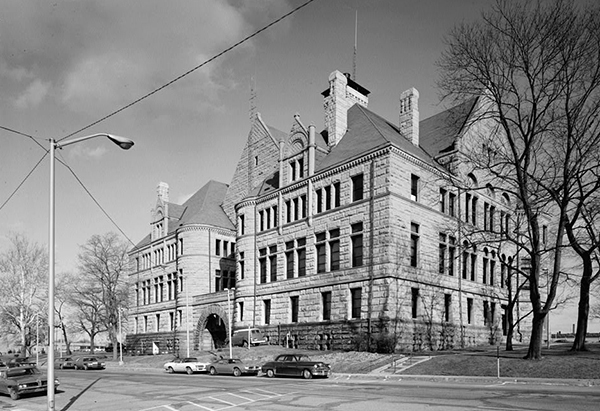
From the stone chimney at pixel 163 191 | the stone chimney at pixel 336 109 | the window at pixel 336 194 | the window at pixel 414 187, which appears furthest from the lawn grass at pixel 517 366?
the stone chimney at pixel 163 191

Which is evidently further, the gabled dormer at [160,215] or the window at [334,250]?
the gabled dormer at [160,215]

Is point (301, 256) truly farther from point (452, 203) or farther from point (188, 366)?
point (188, 366)

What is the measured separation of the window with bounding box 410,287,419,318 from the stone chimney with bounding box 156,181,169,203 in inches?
1563

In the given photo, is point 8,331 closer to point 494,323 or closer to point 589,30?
point 494,323

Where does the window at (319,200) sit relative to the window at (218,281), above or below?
above

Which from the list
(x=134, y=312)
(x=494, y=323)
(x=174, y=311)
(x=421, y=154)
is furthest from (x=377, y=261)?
(x=134, y=312)

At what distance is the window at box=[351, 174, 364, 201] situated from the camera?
40500 mm

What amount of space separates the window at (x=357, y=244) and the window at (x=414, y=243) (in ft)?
12.1

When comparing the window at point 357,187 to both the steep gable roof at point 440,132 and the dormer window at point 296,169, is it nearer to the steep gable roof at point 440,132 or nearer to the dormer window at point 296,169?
the dormer window at point 296,169

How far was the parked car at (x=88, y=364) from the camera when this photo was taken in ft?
147

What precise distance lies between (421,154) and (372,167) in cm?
644

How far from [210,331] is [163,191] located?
819 inches

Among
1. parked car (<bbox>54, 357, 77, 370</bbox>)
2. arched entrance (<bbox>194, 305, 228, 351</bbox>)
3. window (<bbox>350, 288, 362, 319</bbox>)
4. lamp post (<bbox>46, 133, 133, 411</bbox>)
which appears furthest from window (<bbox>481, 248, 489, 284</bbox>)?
lamp post (<bbox>46, 133, 133, 411</bbox>)

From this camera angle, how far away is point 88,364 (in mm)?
44938
